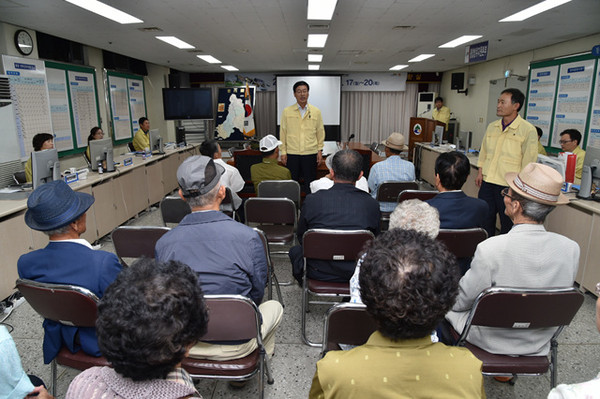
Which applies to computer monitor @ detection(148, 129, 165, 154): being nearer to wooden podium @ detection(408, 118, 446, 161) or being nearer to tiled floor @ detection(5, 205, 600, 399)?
tiled floor @ detection(5, 205, 600, 399)

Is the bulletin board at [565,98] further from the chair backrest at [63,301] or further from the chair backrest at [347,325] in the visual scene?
the chair backrest at [63,301]

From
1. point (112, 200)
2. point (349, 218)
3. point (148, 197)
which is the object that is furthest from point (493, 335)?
point (148, 197)

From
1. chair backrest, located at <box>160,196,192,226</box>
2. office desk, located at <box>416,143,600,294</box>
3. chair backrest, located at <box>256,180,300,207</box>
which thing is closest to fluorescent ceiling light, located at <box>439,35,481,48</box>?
office desk, located at <box>416,143,600,294</box>

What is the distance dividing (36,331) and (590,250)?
4415 millimetres

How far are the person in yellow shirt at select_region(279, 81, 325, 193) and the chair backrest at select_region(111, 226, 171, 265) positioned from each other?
263 cm

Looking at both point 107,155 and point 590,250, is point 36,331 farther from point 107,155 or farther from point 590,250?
point 590,250

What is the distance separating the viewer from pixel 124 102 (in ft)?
27.4

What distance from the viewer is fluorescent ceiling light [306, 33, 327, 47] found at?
6.16m

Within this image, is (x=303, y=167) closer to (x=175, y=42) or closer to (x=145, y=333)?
(x=175, y=42)

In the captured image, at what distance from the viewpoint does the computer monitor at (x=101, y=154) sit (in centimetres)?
479

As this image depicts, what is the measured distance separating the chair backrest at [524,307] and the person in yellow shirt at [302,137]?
11.0ft

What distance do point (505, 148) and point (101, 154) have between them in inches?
188

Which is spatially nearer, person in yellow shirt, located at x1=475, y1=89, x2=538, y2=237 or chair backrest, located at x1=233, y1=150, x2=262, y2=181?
person in yellow shirt, located at x1=475, y1=89, x2=538, y2=237

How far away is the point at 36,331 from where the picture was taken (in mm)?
2760
